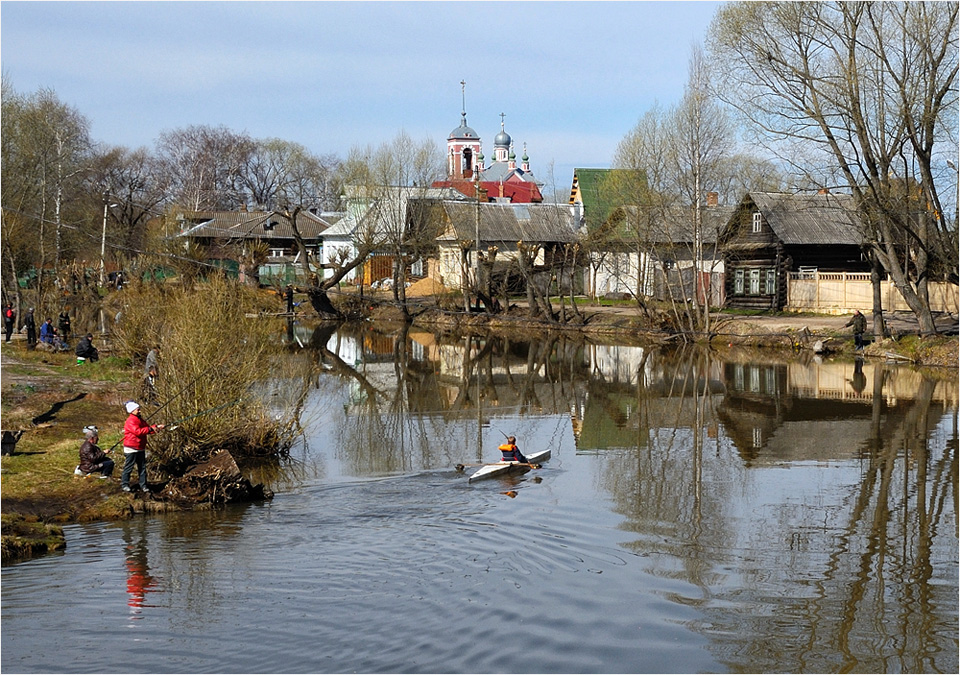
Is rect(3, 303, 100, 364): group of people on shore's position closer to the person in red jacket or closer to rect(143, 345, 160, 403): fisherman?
rect(143, 345, 160, 403): fisherman

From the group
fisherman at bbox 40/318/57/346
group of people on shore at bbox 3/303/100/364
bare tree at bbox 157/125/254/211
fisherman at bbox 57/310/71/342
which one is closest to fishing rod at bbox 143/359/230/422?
group of people on shore at bbox 3/303/100/364

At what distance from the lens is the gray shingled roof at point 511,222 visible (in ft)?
182

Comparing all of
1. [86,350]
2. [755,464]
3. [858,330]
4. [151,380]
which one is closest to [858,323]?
[858,330]

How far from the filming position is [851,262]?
45.0 meters

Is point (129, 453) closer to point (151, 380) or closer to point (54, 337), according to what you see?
point (151, 380)

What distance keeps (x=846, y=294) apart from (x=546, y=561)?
3189cm

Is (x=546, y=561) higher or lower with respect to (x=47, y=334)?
lower

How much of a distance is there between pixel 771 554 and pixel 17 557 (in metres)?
9.19

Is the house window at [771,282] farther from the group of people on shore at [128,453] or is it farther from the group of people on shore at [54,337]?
the group of people on shore at [128,453]

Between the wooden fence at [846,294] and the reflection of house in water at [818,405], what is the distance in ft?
25.3

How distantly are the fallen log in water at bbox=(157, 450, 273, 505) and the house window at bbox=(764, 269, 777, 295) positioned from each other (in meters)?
33.4

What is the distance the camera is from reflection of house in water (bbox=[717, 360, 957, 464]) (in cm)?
1998

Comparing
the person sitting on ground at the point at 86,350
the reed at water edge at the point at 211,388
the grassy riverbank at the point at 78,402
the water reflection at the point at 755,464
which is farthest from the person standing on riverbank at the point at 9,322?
the reed at water edge at the point at 211,388

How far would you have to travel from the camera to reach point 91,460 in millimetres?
15523
